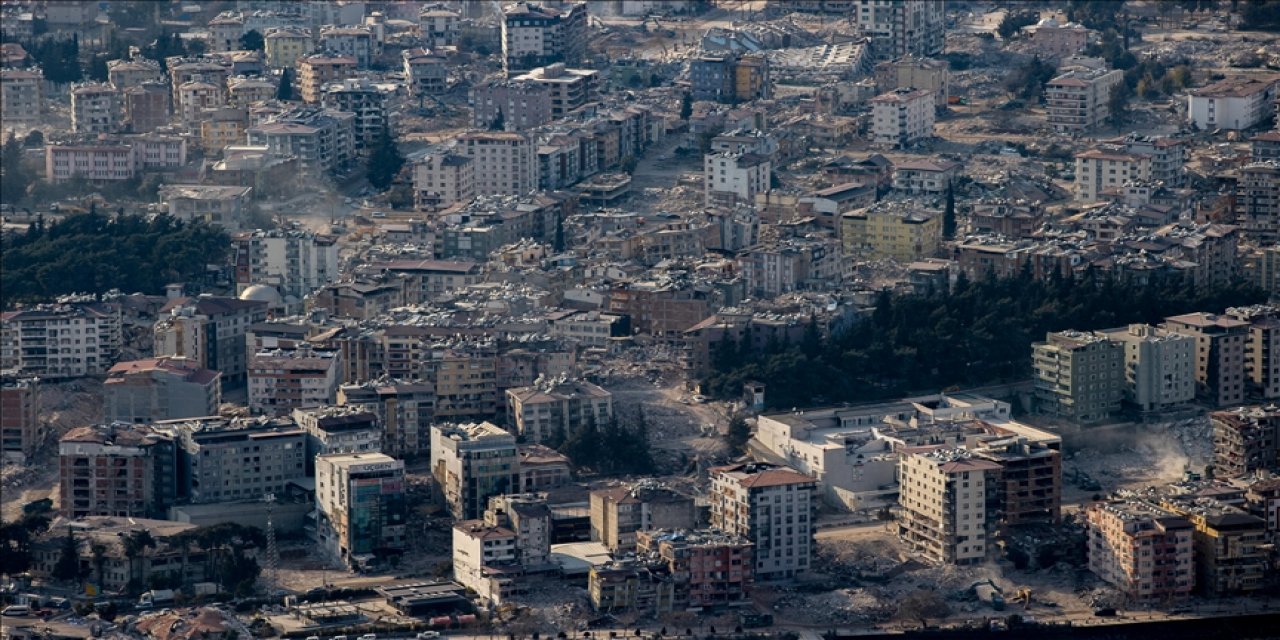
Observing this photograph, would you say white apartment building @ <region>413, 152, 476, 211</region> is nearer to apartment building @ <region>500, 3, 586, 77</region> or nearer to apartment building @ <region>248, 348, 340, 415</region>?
apartment building @ <region>500, 3, 586, 77</region>

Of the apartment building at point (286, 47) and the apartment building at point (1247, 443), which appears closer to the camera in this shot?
the apartment building at point (1247, 443)

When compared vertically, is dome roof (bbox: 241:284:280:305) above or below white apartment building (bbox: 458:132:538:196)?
below

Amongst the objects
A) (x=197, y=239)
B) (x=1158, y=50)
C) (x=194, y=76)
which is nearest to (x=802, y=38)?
(x=1158, y=50)

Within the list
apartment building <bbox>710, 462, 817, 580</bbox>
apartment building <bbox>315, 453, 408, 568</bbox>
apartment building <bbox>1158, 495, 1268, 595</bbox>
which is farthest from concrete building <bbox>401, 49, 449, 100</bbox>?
apartment building <bbox>1158, 495, 1268, 595</bbox>

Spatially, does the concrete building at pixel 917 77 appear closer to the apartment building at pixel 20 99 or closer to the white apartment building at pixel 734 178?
the white apartment building at pixel 734 178

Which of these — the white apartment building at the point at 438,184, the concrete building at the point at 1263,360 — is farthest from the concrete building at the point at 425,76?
the concrete building at the point at 1263,360
